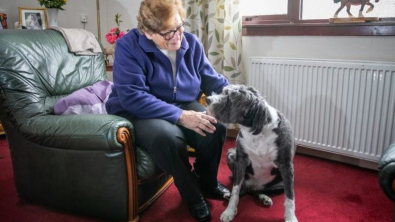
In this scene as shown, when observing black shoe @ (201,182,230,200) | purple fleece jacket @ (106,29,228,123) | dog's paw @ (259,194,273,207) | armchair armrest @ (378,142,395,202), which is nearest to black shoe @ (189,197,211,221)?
black shoe @ (201,182,230,200)

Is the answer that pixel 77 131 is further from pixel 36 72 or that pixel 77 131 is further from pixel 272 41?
pixel 272 41

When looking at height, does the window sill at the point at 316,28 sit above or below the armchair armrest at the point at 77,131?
above

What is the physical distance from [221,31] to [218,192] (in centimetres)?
136

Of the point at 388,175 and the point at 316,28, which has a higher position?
the point at 316,28

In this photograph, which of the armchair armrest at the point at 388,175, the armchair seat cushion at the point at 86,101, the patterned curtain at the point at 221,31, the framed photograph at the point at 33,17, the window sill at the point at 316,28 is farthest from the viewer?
the framed photograph at the point at 33,17

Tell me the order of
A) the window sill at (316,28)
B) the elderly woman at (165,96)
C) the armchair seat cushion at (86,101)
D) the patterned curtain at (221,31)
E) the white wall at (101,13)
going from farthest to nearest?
1. the white wall at (101,13)
2. the patterned curtain at (221,31)
3. the window sill at (316,28)
4. the armchair seat cushion at (86,101)
5. the elderly woman at (165,96)

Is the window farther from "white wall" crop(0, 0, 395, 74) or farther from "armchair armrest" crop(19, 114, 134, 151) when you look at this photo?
"armchair armrest" crop(19, 114, 134, 151)

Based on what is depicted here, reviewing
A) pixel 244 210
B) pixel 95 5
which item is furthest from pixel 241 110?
pixel 95 5

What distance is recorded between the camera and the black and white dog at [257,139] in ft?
4.71

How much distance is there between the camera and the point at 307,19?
2.41 metres

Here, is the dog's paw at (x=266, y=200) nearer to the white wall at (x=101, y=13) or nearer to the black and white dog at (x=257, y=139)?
the black and white dog at (x=257, y=139)

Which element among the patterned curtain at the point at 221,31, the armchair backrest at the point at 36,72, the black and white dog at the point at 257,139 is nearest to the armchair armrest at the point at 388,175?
the black and white dog at the point at 257,139

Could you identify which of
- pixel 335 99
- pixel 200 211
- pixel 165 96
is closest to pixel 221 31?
pixel 335 99

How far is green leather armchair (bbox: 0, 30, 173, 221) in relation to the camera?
4.77 feet
